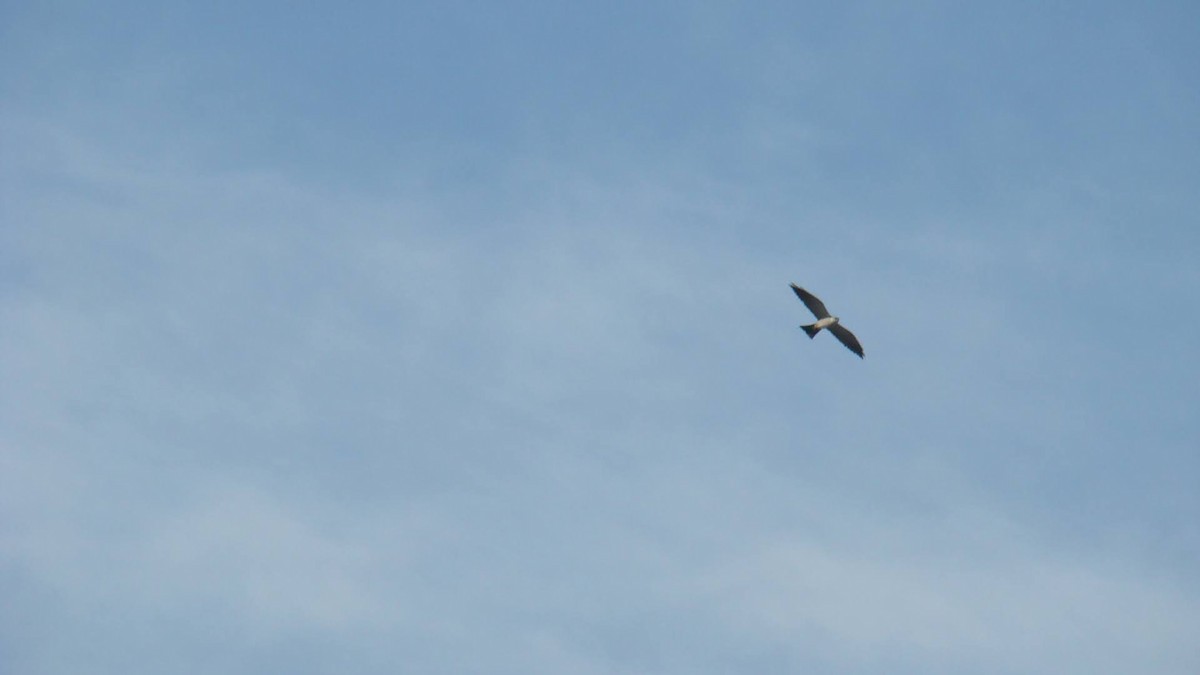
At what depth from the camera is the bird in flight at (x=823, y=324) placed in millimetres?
67938

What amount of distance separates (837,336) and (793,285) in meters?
3.91

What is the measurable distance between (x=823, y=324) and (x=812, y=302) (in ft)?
3.53

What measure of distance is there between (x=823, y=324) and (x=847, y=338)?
8.18 ft

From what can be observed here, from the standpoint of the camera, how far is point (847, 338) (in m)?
70.4

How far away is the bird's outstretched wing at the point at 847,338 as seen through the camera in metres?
70.0

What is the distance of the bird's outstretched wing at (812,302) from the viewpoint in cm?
6831

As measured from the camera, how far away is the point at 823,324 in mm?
68438

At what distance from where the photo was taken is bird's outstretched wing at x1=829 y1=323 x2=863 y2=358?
7000 centimetres

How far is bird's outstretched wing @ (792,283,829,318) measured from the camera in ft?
224

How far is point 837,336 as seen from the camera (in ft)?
232

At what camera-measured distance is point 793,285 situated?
224 ft

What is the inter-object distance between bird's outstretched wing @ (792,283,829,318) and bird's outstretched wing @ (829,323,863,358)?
1136 millimetres

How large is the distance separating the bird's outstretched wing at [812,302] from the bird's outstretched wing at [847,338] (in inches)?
44.7
